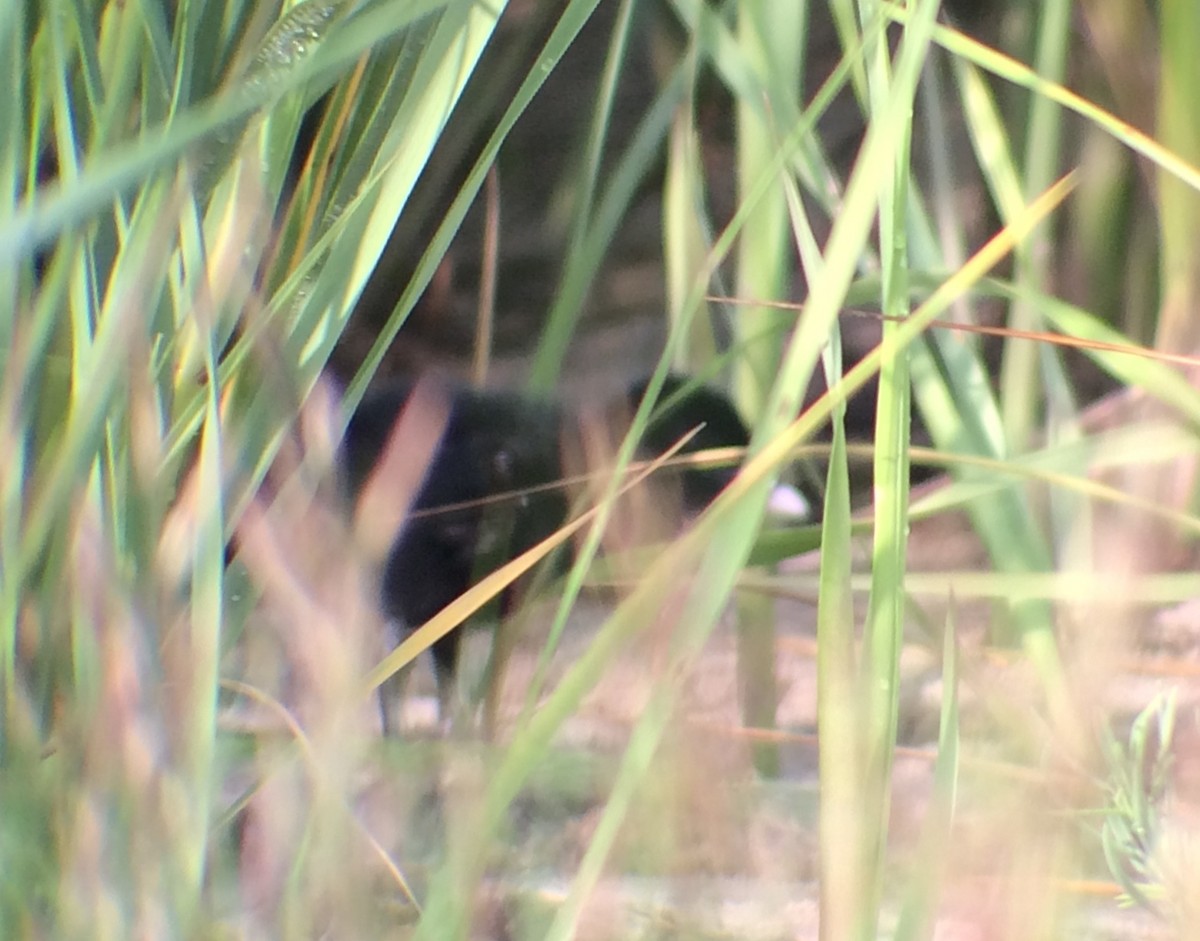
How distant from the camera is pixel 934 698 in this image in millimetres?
453

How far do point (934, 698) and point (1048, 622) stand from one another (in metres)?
0.07

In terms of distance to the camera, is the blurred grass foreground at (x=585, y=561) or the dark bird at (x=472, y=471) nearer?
the blurred grass foreground at (x=585, y=561)

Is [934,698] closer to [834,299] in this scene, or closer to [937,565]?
[937,565]

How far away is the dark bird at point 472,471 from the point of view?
53cm

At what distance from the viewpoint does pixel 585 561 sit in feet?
1.11

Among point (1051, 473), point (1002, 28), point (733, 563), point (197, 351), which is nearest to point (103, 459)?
point (197, 351)

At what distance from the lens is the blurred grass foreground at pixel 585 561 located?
0.32 metres

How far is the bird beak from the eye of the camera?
53cm

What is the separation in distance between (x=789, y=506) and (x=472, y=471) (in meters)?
0.22

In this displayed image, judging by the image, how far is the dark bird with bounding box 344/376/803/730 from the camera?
1.75 feet

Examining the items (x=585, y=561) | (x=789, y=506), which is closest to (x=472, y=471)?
(x=789, y=506)

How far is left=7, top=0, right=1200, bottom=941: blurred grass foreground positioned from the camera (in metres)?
0.32

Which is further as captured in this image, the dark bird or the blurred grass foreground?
the dark bird

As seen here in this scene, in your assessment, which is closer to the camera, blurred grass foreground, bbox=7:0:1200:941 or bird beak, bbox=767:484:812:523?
blurred grass foreground, bbox=7:0:1200:941
